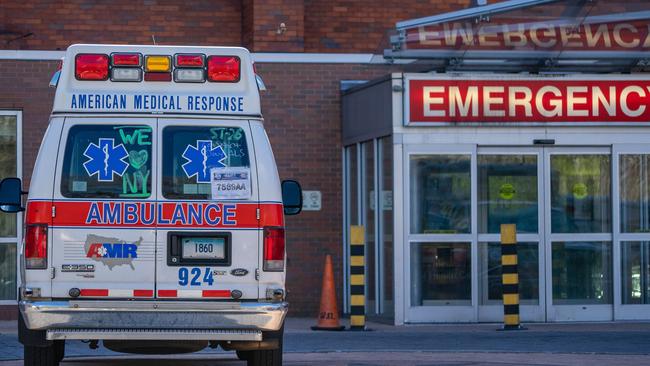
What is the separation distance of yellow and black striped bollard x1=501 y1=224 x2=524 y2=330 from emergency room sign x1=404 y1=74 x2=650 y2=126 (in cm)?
171

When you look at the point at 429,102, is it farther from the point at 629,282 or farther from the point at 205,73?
the point at 205,73

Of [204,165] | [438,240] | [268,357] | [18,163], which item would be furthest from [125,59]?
[18,163]

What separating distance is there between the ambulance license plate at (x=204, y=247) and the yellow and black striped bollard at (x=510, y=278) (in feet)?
22.1

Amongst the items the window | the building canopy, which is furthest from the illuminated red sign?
the window

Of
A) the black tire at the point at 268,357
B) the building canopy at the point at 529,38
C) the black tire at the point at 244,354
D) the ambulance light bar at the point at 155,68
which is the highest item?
the building canopy at the point at 529,38

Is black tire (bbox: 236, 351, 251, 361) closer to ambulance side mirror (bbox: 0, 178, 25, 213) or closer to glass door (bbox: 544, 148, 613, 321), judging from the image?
ambulance side mirror (bbox: 0, 178, 25, 213)

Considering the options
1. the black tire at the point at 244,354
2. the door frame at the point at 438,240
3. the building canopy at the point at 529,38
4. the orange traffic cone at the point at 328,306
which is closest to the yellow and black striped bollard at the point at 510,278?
the door frame at the point at 438,240

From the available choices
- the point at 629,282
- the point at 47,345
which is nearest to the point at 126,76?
the point at 47,345

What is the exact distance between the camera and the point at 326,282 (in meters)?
15.8

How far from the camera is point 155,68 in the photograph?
9.80 metres

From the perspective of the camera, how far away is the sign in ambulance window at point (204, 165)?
375 inches

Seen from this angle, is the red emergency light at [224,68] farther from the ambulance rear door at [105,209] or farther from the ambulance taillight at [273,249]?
the ambulance taillight at [273,249]

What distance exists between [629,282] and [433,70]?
381cm

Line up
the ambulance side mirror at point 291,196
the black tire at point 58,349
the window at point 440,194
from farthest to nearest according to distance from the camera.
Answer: the window at point 440,194
the ambulance side mirror at point 291,196
the black tire at point 58,349
